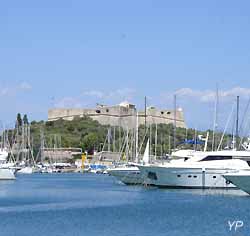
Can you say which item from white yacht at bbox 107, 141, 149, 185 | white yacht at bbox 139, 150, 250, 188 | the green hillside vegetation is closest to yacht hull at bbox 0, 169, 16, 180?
white yacht at bbox 107, 141, 149, 185

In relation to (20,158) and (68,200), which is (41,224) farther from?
(20,158)

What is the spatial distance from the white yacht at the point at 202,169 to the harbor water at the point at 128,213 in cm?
109

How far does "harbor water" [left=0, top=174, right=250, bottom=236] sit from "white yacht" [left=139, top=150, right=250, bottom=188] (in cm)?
109

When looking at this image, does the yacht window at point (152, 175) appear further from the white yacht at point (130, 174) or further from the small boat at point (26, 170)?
the small boat at point (26, 170)

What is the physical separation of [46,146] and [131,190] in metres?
89.5

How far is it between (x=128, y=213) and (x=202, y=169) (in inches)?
707

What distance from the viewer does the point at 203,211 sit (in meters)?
46.0

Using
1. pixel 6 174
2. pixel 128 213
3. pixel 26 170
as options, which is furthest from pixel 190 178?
pixel 26 170

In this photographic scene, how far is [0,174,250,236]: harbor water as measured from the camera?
36.6 m

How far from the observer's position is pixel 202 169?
6216 centimetres

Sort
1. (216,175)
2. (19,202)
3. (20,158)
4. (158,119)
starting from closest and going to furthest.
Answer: (19,202) → (216,175) → (20,158) → (158,119)

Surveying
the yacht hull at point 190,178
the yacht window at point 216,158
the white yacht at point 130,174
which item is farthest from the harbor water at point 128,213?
the white yacht at point 130,174

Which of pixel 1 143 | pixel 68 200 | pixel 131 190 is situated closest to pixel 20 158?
pixel 1 143

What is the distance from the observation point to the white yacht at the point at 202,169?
6084 centimetres
